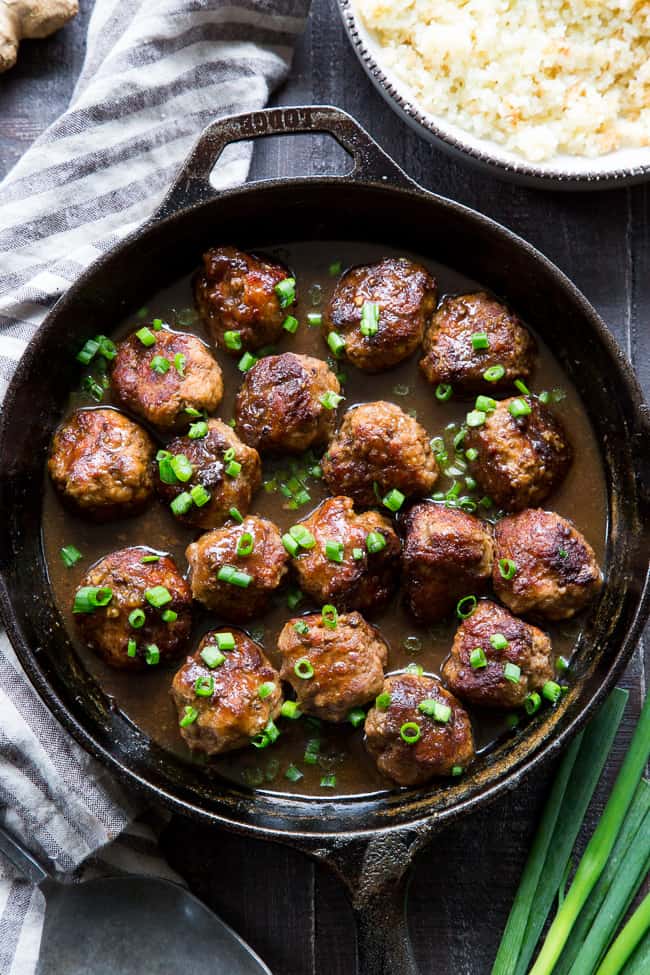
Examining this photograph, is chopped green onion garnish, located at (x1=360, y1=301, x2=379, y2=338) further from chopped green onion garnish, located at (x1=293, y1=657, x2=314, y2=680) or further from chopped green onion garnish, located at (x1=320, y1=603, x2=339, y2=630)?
chopped green onion garnish, located at (x1=293, y1=657, x2=314, y2=680)

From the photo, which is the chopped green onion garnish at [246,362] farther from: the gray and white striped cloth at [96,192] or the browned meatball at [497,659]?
the browned meatball at [497,659]

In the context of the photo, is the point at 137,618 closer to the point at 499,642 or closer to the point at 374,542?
the point at 374,542

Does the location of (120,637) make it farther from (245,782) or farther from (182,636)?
(245,782)

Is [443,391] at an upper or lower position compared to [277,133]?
lower

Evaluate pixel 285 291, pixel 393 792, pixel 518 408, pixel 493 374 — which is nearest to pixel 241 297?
pixel 285 291

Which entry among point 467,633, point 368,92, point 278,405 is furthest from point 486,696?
point 368,92

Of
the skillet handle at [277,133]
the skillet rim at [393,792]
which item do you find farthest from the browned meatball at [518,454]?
the skillet handle at [277,133]
